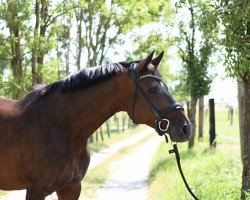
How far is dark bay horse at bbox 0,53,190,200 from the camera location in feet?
15.6

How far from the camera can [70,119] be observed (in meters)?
5.03

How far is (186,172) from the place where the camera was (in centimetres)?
1162

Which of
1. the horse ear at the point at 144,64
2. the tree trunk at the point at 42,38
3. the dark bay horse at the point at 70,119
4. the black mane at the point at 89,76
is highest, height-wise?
the tree trunk at the point at 42,38

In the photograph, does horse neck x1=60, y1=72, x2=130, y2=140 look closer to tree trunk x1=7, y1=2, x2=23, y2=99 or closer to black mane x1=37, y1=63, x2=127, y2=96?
black mane x1=37, y1=63, x2=127, y2=96

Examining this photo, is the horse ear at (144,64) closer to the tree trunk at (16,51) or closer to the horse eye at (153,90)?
the horse eye at (153,90)

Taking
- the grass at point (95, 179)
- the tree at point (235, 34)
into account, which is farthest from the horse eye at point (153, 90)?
the grass at point (95, 179)

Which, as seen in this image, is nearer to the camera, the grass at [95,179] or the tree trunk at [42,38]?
the grass at [95,179]

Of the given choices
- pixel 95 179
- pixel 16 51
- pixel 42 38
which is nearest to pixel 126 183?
pixel 95 179

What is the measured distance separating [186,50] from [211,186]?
35.5 ft

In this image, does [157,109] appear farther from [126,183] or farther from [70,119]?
[126,183]

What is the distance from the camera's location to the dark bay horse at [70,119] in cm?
477

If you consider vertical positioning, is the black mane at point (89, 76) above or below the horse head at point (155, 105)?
above

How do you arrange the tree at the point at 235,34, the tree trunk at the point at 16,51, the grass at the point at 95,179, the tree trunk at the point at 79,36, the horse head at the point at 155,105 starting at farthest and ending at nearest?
the tree trunk at the point at 79,36, the tree trunk at the point at 16,51, the grass at the point at 95,179, the tree at the point at 235,34, the horse head at the point at 155,105

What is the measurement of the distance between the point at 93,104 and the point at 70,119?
11.3 inches
